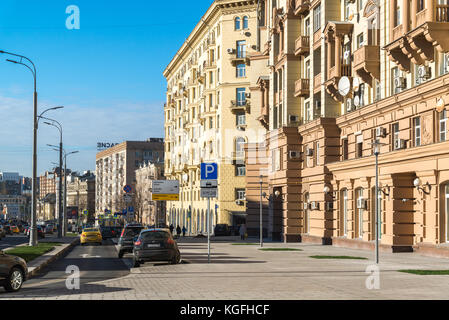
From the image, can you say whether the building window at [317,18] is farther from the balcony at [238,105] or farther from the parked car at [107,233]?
the balcony at [238,105]

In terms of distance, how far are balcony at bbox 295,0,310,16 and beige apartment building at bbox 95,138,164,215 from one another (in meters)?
103

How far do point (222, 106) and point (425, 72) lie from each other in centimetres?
4777

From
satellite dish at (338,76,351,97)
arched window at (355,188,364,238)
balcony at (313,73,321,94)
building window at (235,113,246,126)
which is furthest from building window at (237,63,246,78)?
arched window at (355,188,364,238)

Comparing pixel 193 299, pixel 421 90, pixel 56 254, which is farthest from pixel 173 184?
pixel 193 299

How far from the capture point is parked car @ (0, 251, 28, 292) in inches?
645

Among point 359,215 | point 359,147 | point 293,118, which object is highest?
point 293,118

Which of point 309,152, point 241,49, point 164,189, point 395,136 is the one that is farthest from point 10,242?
point 395,136

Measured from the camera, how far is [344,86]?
37.7m

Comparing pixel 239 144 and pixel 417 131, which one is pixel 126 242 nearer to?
pixel 417 131

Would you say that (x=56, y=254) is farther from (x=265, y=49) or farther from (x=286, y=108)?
(x=265, y=49)

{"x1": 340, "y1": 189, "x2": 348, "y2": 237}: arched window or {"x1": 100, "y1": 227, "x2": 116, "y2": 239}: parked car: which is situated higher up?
{"x1": 340, "y1": 189, "x2": 348, "y2": 237}: arched window

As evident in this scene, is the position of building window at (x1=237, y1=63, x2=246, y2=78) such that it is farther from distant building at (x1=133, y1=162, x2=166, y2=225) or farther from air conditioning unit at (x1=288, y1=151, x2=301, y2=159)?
distant building at (x1=133, y1=162, x2=166, y2=225)
